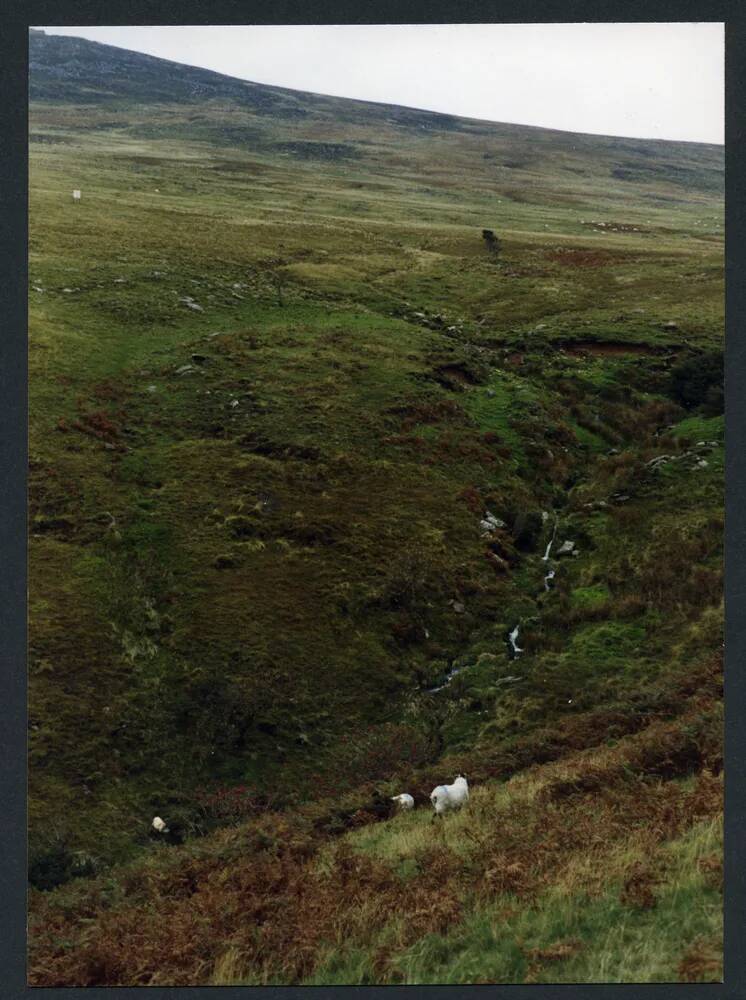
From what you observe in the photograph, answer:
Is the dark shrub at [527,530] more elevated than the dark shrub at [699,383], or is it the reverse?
the dark shrub at [699,383]

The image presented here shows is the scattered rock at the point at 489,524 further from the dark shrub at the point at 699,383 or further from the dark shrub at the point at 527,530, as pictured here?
the dark shrub at the point at 699,383

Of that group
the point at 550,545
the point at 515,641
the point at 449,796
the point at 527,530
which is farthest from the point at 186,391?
the point at 449,796

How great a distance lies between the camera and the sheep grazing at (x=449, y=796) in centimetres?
1297

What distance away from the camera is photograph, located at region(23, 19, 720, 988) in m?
9.63

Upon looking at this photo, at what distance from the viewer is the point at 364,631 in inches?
768

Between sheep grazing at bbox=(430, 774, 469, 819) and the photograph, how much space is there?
5 cm

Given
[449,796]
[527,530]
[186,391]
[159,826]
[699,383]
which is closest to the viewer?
[449,796]

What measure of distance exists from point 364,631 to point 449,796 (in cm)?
680

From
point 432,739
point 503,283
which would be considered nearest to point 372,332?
point 503,283

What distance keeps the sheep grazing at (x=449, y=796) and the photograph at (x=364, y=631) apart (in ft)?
0.15

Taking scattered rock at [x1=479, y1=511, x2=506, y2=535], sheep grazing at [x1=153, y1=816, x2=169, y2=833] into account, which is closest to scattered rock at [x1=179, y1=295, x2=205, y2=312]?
scattered rock at [x1=479, y1=511, x2=506, y2=535]

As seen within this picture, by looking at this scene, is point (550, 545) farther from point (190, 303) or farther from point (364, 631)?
point (190, 303)

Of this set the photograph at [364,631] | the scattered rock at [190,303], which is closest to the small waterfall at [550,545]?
the photograph at [364,631]

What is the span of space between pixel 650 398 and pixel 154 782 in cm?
2732
